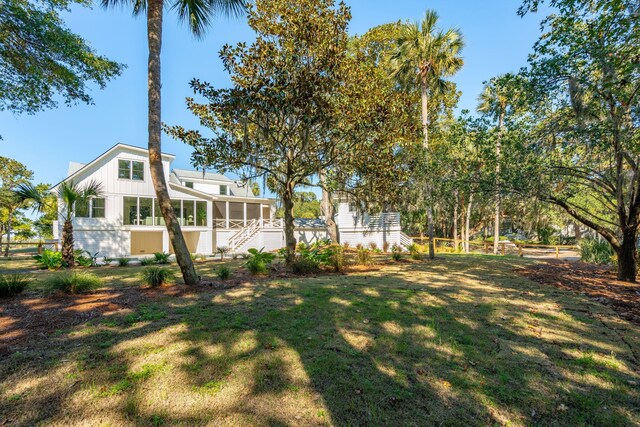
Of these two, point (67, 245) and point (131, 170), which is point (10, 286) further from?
point (131, 170)

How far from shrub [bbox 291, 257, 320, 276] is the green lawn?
3519mm

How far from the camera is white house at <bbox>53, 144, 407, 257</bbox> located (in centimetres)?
1658

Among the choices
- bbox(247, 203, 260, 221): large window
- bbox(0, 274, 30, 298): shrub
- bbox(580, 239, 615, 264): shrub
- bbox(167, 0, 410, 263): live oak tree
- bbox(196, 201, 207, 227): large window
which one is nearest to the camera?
bbox(0, 274, 30, 298): shrub

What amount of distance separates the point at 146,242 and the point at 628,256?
80.7ft

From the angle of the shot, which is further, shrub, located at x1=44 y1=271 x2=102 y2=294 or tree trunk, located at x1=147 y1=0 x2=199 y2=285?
tree trunk, located at x1=147 y1=0 x2=199 y2=285

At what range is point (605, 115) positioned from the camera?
699cm

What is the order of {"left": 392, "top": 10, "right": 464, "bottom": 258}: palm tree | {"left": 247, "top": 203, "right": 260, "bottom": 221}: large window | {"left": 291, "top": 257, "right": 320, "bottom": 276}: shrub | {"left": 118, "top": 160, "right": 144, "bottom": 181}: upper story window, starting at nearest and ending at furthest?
{"left": 291, "top": 257, "right": 320, "bottom": 276}: shrub < {"left": 392, "top": 10, "right": 464, "bottom": 258}: palm tree < {"left": 118, "top": 160, "right": 144, "bottom": 181}: upper story window < {"left": 247, "top": 203, "right": 260, "bottom": 221}: large window

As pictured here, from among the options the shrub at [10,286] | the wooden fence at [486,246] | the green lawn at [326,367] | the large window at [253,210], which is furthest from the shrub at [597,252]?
the large window at [253,210]

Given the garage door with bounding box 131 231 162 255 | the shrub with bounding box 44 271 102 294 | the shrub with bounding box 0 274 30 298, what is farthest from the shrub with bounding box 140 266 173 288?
the garage door with bounding box 131 231 162 255

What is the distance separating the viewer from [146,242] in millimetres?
21094

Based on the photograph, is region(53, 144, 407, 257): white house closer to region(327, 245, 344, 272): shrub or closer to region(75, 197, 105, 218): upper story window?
region(75, 197, 105, 218): upper story window

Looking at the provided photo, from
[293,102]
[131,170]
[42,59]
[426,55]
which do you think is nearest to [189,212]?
[131,170]

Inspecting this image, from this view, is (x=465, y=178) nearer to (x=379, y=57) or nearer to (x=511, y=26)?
(x=511, y=26)

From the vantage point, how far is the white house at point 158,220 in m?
16.6
